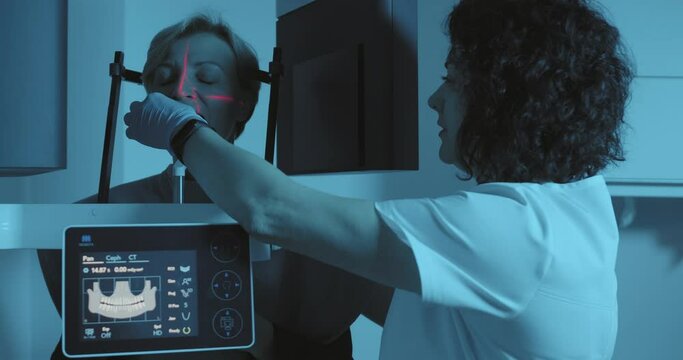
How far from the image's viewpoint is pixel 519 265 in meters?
0.73

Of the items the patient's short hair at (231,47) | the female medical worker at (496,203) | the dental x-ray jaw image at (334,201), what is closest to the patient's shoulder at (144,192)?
the dental x-ray jaw image at (334,201)

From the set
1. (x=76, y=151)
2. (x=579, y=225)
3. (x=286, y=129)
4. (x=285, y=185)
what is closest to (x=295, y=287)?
(x=286, y=129)

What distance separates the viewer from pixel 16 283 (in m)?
1.25

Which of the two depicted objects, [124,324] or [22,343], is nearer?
[124,324]

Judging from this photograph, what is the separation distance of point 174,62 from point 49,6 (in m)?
0.20

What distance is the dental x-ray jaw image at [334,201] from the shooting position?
2.44 feet

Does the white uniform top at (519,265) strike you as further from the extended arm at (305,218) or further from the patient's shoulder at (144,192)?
the patient's shoulder at (144,192)

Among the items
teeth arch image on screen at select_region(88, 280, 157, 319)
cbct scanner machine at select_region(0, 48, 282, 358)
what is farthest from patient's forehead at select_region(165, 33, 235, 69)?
teeth arch image on screen at select_region(88, 280, 157, 319)

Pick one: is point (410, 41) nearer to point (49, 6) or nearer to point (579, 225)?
point (579, 225)

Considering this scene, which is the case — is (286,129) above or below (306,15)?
below

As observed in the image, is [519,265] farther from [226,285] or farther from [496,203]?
[226,285]

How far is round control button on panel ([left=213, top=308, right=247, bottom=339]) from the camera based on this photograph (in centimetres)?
85

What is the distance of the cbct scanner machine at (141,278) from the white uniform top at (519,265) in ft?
0.80

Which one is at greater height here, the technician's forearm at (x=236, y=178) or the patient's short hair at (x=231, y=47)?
the patient's short hair at (x=231, y=47)
